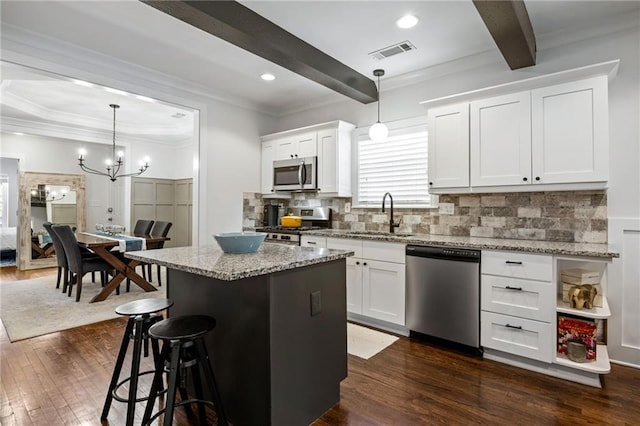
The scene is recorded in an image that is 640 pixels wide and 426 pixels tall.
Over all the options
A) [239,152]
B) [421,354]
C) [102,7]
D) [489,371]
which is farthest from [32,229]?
[489,371]

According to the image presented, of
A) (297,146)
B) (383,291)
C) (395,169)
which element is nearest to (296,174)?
(297,146)

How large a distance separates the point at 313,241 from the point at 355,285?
2.30ft

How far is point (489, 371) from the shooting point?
2531 mm

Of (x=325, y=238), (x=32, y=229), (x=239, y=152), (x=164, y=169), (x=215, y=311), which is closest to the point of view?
(x=215, y=311)

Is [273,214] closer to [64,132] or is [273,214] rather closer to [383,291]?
[383,291]

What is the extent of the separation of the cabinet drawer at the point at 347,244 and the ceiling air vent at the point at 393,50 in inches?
71.6

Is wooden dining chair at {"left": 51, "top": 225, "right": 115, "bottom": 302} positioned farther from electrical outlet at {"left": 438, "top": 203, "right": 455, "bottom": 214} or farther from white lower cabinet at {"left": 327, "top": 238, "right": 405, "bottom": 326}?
electrical outlet at {"left": 438, "top": 203, "right": 455, "bottom": 214}

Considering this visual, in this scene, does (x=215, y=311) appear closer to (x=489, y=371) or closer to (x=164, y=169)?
(x=489, y=371)

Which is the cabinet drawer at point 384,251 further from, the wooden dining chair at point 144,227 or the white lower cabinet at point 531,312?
the wooden dining chair at point 144,227

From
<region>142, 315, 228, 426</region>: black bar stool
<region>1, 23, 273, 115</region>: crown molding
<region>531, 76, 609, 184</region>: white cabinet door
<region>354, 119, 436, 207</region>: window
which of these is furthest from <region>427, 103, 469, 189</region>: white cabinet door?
<region>1, 23, 273, 115</region>: crown molding

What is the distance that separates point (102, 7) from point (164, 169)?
19.3 ft

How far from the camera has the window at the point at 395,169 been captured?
376cm

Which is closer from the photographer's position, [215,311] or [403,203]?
[215,311]

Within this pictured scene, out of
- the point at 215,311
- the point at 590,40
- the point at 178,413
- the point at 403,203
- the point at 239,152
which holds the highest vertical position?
the point at 590,40
